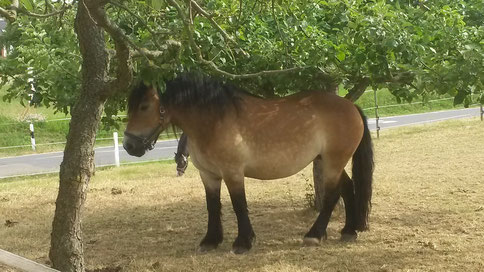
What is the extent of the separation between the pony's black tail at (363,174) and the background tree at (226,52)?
1.92ft

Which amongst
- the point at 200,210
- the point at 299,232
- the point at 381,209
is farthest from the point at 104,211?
the point at 381,209

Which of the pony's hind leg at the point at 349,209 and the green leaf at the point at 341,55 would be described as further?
the pony's hind leg at the point at 349,209

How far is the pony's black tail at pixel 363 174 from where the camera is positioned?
618 centimetres

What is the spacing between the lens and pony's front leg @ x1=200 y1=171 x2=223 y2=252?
19.6ft

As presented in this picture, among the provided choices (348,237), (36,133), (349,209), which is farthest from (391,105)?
(348,237)

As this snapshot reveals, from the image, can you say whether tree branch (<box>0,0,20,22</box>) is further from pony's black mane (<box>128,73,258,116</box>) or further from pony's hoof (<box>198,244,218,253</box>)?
pony's hoof (<box>198,244,218,253</box>)

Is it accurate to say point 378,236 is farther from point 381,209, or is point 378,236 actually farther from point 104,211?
point 104,211

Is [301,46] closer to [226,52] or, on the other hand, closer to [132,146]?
[226,52]

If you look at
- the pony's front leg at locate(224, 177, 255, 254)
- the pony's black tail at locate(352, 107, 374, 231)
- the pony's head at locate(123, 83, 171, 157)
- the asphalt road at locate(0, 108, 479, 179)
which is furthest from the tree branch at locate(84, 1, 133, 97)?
the asphalt road at locate(0, 108, 479, 179)

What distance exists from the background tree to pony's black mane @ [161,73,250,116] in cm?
14

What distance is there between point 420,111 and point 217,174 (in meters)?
21.5

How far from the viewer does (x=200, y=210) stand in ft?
26.6

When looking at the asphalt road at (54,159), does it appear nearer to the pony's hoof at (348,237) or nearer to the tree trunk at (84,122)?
the pony's hoof at (348,237)

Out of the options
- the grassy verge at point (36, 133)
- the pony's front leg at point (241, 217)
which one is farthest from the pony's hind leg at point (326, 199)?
the grassy verge at point (36, 133)
